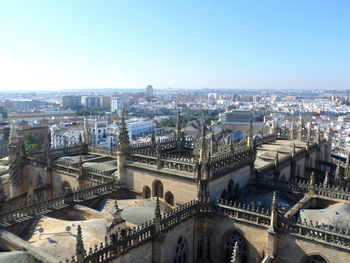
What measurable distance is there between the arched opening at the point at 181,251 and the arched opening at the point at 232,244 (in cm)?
308

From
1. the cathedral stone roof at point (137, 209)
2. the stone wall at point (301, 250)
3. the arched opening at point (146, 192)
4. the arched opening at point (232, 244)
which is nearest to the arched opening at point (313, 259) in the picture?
the stone wall at point (301, 250)

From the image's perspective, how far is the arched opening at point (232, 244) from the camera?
25344 millimetres

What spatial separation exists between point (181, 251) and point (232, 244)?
406cm

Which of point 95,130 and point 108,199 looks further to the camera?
point 95,130

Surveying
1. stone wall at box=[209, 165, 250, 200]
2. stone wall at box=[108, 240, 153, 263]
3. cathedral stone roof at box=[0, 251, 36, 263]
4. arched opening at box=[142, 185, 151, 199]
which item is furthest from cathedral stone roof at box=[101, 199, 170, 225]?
cathedral stone roof at box=[0, 251, 36, 263]

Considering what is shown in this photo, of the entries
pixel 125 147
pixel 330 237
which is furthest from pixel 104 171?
pixel 330 237

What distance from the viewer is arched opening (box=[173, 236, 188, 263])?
81.3 feet

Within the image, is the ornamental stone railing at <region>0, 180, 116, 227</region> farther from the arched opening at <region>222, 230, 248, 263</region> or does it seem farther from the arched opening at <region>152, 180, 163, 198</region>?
the arched opening at <region>222, 230, 248, 263</region>

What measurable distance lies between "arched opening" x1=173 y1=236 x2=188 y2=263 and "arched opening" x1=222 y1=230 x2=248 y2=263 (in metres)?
3.08

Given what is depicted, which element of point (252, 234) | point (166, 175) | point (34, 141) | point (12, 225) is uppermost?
point (166, 175)

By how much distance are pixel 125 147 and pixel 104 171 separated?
3.87m

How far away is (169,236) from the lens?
926 inches

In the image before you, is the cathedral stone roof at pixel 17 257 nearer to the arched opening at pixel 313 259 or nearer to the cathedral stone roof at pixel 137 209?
the cathedral stone roof at pixel 137 209

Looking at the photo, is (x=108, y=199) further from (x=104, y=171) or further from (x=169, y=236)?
(x=169, y=236)
